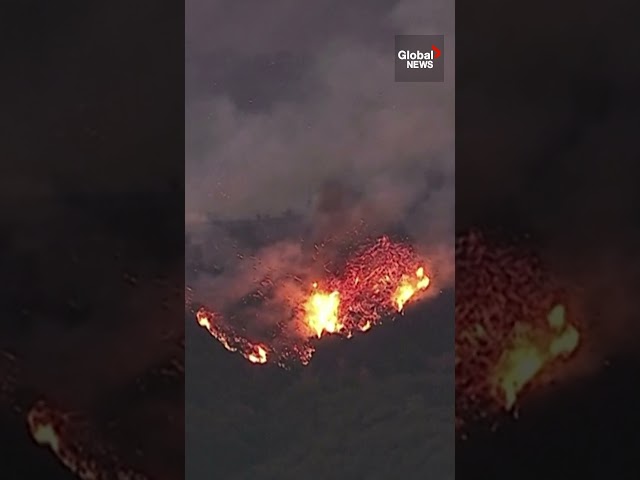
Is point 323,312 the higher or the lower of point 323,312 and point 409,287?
the lower

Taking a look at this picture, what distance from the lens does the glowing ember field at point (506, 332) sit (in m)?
3.55

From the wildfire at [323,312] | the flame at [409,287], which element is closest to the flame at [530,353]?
the flame at [409,287]
